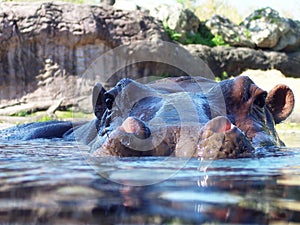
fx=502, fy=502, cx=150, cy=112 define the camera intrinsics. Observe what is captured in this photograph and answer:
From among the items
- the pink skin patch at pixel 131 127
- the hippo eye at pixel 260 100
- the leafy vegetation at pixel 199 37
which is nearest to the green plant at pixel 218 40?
the leafy vegetation at pixel 199 37

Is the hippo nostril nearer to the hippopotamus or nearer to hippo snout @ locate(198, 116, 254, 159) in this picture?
the hippopotamus

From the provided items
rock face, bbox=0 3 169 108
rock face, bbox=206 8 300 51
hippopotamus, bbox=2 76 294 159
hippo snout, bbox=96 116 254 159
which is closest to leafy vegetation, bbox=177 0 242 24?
rock face, bbox=206 8 300 51

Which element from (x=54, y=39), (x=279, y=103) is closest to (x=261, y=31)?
(x=54, y=39)

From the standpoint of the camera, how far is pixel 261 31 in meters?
16.4

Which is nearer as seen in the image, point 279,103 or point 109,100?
point 109,100

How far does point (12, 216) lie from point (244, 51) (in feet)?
50.2

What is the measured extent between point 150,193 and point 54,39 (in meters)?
12.0

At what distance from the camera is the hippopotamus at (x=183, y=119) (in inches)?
95.0

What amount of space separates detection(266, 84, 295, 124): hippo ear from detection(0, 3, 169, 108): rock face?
9.06m

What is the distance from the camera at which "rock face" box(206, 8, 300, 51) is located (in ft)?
53.5

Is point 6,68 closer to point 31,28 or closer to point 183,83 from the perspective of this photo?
point 31,28

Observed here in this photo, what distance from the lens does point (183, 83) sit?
13.6ft

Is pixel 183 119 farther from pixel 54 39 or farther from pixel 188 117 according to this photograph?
pixel 54 39

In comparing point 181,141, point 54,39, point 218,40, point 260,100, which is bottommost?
point 181,141
